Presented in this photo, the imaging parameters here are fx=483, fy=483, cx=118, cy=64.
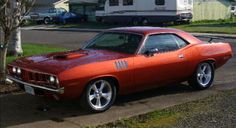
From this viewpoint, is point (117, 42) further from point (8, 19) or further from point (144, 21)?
point (144, 21)

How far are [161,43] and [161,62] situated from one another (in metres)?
0.45

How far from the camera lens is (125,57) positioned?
7.89 m

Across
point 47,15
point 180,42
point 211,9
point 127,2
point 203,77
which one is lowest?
point 203,77

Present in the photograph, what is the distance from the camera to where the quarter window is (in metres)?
8.38

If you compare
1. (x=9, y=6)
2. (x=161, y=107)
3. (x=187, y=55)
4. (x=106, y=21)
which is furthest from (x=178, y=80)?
(x=106, y=21)

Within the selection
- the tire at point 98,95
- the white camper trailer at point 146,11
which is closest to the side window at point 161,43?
the tire at point 98,95

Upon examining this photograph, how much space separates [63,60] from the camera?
757 cm

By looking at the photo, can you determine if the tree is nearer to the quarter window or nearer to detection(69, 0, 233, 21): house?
the quarter window

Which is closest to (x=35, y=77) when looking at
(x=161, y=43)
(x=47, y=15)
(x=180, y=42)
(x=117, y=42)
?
(x=117, y=42)

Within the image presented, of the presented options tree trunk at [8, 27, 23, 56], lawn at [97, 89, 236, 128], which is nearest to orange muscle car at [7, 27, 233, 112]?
lawn at [97, 89, 236, 128]

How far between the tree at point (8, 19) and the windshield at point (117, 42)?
1767mm

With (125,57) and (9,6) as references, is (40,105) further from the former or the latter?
(9,6)

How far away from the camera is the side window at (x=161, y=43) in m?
8.37

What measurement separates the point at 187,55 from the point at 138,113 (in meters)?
1.91
